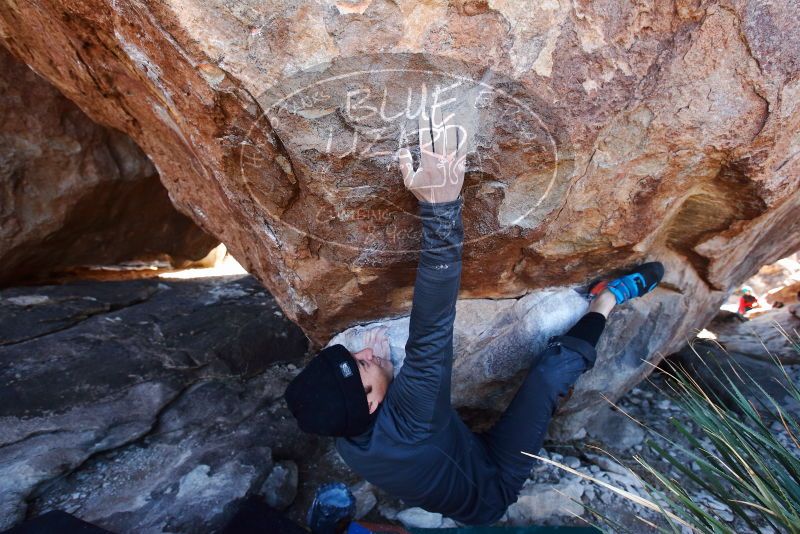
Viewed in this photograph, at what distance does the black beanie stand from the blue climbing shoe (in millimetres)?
980

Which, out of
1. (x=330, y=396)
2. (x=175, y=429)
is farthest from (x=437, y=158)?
(x=175, y=429)

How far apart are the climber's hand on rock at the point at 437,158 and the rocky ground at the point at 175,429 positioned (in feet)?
3.38

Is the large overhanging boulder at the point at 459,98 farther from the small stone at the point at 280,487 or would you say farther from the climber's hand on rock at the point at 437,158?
the small stone at the point at 280,487

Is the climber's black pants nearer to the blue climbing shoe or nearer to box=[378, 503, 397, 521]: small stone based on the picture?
the blue climbing shoe

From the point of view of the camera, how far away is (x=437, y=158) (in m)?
1.32

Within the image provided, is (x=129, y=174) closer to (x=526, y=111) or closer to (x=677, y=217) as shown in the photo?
(x=526, y=111)

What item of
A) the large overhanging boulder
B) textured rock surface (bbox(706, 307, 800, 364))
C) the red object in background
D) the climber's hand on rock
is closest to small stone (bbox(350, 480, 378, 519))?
the large overhanging boulder

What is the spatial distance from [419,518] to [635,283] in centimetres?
125

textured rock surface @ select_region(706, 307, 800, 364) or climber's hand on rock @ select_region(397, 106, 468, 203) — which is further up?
climber's hand on rock @ select_region(397, 106, 468, 203)

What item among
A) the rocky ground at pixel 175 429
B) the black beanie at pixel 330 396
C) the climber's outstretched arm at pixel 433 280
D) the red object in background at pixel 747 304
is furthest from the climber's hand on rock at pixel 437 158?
the red object in background at pixel 747 304

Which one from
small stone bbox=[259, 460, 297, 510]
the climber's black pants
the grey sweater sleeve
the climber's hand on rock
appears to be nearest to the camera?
the climber's hand on rock

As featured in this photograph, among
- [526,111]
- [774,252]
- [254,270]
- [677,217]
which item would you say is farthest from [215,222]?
[774,252]

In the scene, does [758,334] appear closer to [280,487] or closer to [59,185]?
[280,487]

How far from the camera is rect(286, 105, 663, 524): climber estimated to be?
4.55 ft
